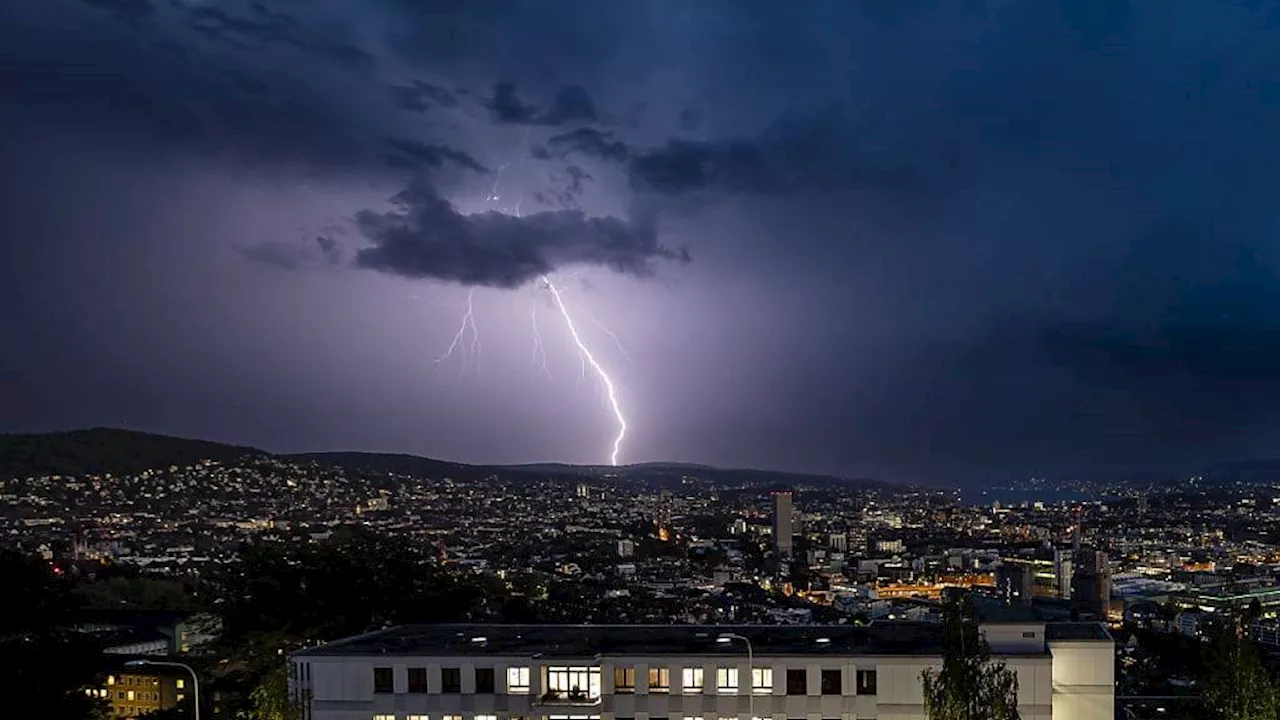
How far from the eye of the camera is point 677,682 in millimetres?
32781

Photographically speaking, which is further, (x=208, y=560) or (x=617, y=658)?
(x=208, y=560)

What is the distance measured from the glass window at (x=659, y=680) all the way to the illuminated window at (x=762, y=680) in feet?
8.56

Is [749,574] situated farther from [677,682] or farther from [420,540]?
[677,682]

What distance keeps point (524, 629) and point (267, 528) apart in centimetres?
14472

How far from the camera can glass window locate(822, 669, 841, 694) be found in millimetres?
32312

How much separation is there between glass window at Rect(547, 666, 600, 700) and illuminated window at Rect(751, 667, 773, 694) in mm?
4810

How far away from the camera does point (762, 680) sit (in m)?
32.7

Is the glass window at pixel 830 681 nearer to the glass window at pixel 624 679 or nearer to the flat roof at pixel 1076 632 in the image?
the glass window at pixel 624 679

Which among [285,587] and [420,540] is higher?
[285,587]

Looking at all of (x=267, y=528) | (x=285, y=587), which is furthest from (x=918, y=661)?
(x=267, y=528)

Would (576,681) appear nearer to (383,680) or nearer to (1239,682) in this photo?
(383,680)

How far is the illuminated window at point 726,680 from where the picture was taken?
32.7 m

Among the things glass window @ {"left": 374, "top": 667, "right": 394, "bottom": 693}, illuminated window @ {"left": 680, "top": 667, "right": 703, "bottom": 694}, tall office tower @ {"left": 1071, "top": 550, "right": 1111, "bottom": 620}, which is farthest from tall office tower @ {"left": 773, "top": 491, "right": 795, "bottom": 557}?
glass window @ {"left": 374, "top": 667, "right": 394, "bottom": 693}

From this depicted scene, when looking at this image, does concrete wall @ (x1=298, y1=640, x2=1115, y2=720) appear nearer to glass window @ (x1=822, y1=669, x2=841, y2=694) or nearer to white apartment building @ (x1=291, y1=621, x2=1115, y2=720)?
white apartment building @ (x1=291, y1=621, x2=1115, y2=720)
